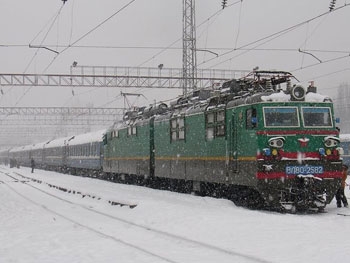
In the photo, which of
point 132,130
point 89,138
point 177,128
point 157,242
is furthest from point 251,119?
point 89,138

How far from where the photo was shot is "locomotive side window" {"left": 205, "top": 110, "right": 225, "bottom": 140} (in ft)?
58.3

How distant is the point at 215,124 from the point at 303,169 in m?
3.90

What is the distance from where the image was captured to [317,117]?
16.0 metres

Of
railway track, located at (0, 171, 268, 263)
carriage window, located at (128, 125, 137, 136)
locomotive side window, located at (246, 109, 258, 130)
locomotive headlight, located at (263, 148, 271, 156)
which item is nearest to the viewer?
→ railway track, located at (0, 171, 268, 263)

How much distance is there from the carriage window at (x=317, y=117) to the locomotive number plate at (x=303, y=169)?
1.18 m

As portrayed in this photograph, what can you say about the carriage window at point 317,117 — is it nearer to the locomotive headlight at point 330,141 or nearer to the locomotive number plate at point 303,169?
the locomotive headlight at point 330,141

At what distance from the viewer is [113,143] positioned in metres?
33.5

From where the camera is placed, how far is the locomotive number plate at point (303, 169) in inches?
599

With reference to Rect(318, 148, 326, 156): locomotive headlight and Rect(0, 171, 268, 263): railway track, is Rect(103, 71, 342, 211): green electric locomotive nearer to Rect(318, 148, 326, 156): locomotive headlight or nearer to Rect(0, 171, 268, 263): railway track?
Rect(318, 148, 326, 156): locomotive headlight

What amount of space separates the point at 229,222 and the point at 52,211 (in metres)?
6.95

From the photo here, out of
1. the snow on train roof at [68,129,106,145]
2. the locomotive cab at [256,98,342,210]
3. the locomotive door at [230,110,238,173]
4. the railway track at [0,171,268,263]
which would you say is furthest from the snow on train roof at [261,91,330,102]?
the snow on train roof at [68,129,106,145]

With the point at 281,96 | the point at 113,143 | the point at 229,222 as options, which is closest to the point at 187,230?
the point at 229,222

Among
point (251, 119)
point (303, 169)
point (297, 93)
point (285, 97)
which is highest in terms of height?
point (297, 93)

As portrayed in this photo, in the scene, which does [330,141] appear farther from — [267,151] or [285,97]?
[267,151]
